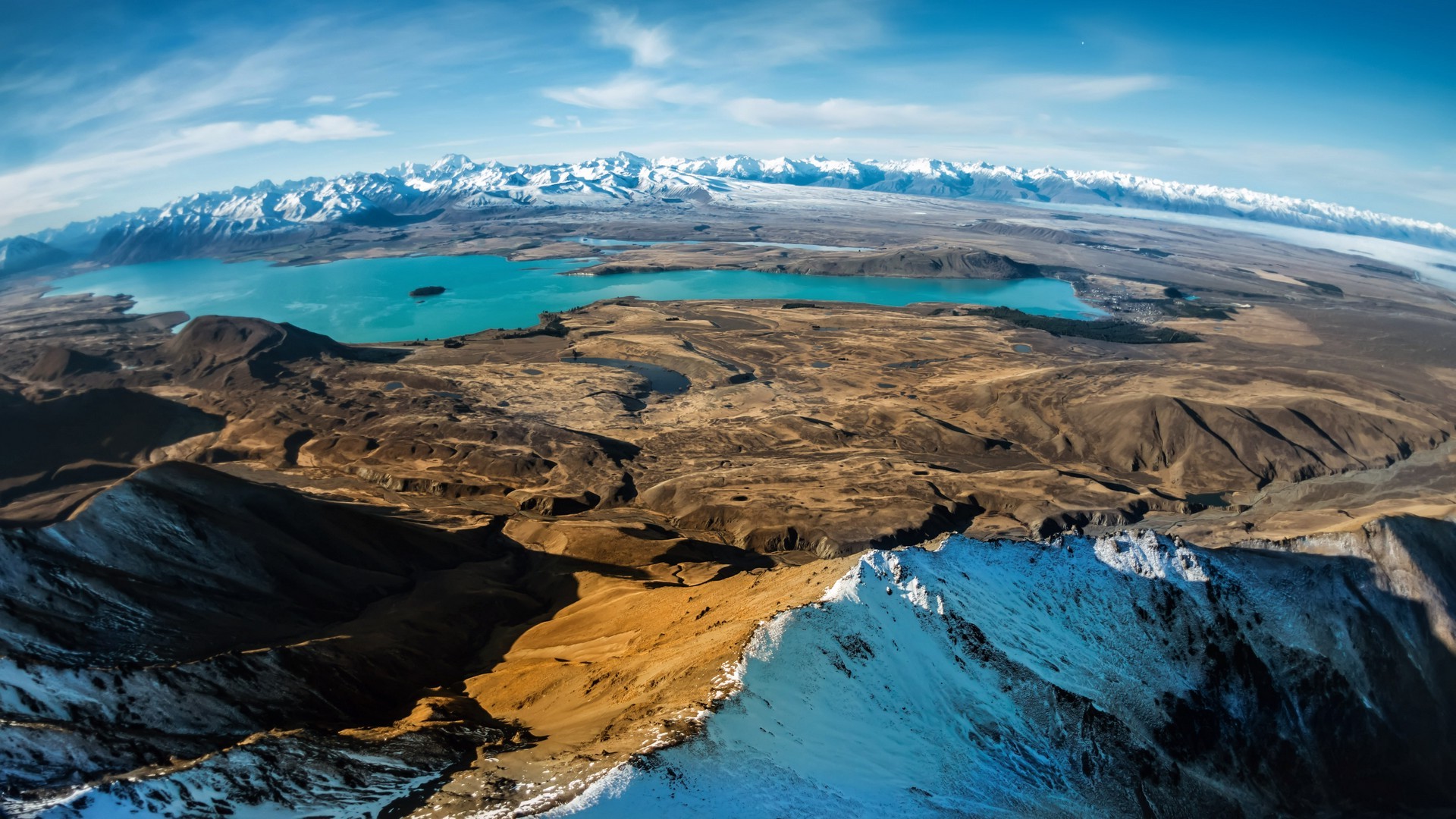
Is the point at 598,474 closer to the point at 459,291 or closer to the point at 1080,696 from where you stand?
the point at 1080,696

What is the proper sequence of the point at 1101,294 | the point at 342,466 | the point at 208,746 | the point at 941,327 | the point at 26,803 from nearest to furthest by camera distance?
the point at 26,803
the point at 208,746
the point at 342,466
the point at 941,327
the point at 1101,294

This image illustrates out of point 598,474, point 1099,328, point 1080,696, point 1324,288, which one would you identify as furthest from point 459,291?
point 1324,288

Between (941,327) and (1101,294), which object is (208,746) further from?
(1101,294)

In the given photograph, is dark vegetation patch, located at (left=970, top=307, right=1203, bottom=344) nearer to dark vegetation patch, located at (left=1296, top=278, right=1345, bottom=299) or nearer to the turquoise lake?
the turquoise lake

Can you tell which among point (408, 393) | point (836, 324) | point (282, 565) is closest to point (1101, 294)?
point (836, 324)

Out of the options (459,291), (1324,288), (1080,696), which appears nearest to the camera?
(1080,696)

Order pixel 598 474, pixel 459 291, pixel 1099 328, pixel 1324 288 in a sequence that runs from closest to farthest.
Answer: pixel 598 474
pixel 1099 328
pixel 459 291
pixel 1324 288

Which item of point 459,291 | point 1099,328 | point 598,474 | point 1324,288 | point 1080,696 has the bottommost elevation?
point 1080,696
